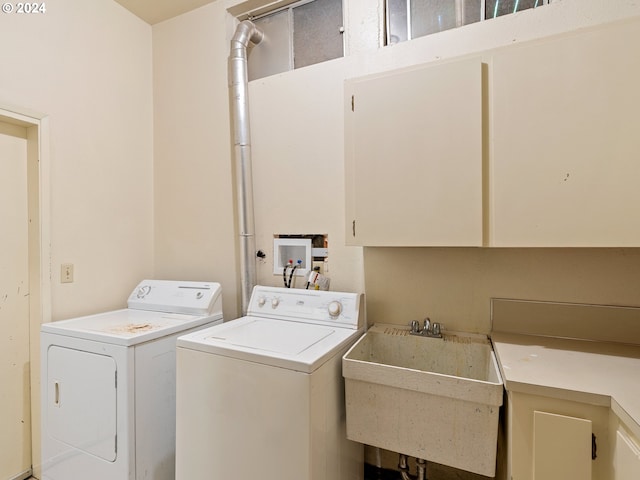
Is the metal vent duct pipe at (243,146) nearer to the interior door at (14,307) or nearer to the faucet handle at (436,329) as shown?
the faucet handle at (436,329)

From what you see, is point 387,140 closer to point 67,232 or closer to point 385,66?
point 385,66

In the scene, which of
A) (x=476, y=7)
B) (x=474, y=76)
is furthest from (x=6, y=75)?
(x=476, y=7)

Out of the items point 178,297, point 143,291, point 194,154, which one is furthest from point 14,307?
point 194,154

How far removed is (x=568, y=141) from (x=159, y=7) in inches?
104

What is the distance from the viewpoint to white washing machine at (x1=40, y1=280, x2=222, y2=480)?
4.81ft

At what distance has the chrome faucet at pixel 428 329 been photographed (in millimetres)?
1581

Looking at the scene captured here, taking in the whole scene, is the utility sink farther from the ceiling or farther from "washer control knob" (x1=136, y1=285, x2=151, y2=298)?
the ceiling

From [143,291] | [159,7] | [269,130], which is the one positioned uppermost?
[159,7]

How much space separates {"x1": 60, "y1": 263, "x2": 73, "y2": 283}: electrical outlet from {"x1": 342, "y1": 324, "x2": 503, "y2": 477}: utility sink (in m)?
1.73

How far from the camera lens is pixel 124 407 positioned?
4.76 feet

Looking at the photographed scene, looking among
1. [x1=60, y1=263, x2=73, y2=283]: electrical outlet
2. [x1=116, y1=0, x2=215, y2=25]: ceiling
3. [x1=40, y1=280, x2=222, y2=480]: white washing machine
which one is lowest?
[x1=40, y1=280, x2=222, y2=480]: white washing machine

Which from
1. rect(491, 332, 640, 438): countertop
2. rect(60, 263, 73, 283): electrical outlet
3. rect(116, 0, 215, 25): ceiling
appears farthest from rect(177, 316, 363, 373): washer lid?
rect(116, 0, 215, 25): ceiling

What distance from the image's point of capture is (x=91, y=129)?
6.83ft

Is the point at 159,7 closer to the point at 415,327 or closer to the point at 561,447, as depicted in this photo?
the point at 415,327
